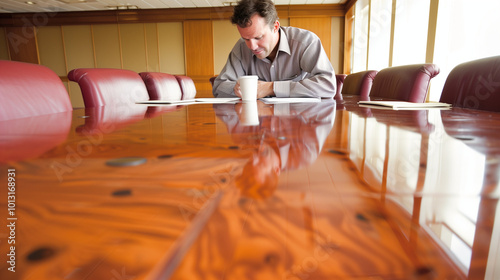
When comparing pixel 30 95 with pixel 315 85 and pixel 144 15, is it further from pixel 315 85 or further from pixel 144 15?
pixel 144 15

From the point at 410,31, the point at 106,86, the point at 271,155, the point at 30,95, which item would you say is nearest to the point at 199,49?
the point at 410,31

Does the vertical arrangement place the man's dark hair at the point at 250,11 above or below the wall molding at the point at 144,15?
below

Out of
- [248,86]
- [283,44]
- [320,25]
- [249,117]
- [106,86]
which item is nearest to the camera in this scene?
[249,117]

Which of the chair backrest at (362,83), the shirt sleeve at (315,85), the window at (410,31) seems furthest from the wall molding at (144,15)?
the shirt sleeve at (315,85)

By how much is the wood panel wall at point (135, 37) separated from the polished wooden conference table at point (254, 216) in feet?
18.5

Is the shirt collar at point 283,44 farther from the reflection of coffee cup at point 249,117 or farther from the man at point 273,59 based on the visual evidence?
the reflection of coffee cup at point 249,117

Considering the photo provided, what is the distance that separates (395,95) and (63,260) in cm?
150

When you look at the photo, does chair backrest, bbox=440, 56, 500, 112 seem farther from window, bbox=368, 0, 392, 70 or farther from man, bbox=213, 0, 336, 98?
window, bbox=368, 0, 392, 70

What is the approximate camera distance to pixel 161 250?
83mm

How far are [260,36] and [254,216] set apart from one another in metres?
1.44

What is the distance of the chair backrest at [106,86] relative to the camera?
1.04m

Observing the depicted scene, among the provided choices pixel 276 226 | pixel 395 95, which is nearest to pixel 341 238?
pixel 276 226

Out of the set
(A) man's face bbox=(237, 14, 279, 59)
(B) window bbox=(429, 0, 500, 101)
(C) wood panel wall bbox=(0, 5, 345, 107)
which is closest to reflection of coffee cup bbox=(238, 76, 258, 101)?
(A) man's face bbox=(237, 14, 279, 59)

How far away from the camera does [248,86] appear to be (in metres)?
0.99
